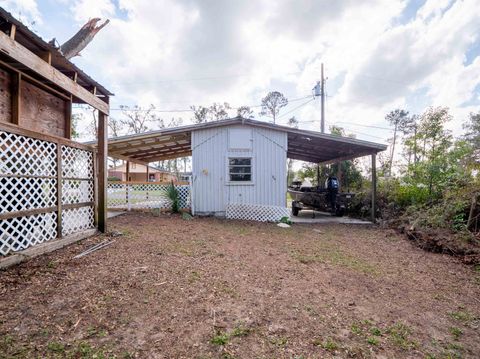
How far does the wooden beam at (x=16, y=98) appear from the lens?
3537mm

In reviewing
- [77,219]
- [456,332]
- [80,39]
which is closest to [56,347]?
[77,219]

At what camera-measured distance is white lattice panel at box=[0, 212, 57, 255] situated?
2.94 meters

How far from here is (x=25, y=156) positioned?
3.43m

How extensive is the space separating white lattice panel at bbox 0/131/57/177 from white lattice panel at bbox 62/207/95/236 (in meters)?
0.79

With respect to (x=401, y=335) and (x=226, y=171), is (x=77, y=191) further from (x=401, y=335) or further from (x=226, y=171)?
(x=401, y=335)

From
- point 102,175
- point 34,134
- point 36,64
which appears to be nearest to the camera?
point 36,64

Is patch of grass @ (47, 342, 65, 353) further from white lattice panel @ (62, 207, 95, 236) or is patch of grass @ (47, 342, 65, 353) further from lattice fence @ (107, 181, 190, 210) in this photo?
lattice fence @ (107, 181, 190, 210)

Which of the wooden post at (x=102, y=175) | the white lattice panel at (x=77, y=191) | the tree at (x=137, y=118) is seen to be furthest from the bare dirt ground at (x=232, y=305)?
the tree at (x=137, y=118)

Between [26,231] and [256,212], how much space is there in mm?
5982

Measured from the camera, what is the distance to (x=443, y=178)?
23.1 feet

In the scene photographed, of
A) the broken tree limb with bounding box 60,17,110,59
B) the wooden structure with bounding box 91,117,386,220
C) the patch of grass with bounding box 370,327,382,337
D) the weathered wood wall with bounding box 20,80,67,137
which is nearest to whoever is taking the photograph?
the patch of grass with bounding box 370,327,382,337

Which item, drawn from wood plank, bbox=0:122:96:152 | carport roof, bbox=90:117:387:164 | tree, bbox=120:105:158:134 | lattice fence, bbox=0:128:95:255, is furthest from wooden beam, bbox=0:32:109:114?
tree, bbox=120:105:158:134

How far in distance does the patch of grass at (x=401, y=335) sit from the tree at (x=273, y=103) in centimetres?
2521

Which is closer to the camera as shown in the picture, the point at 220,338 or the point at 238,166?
the point at 220,338
